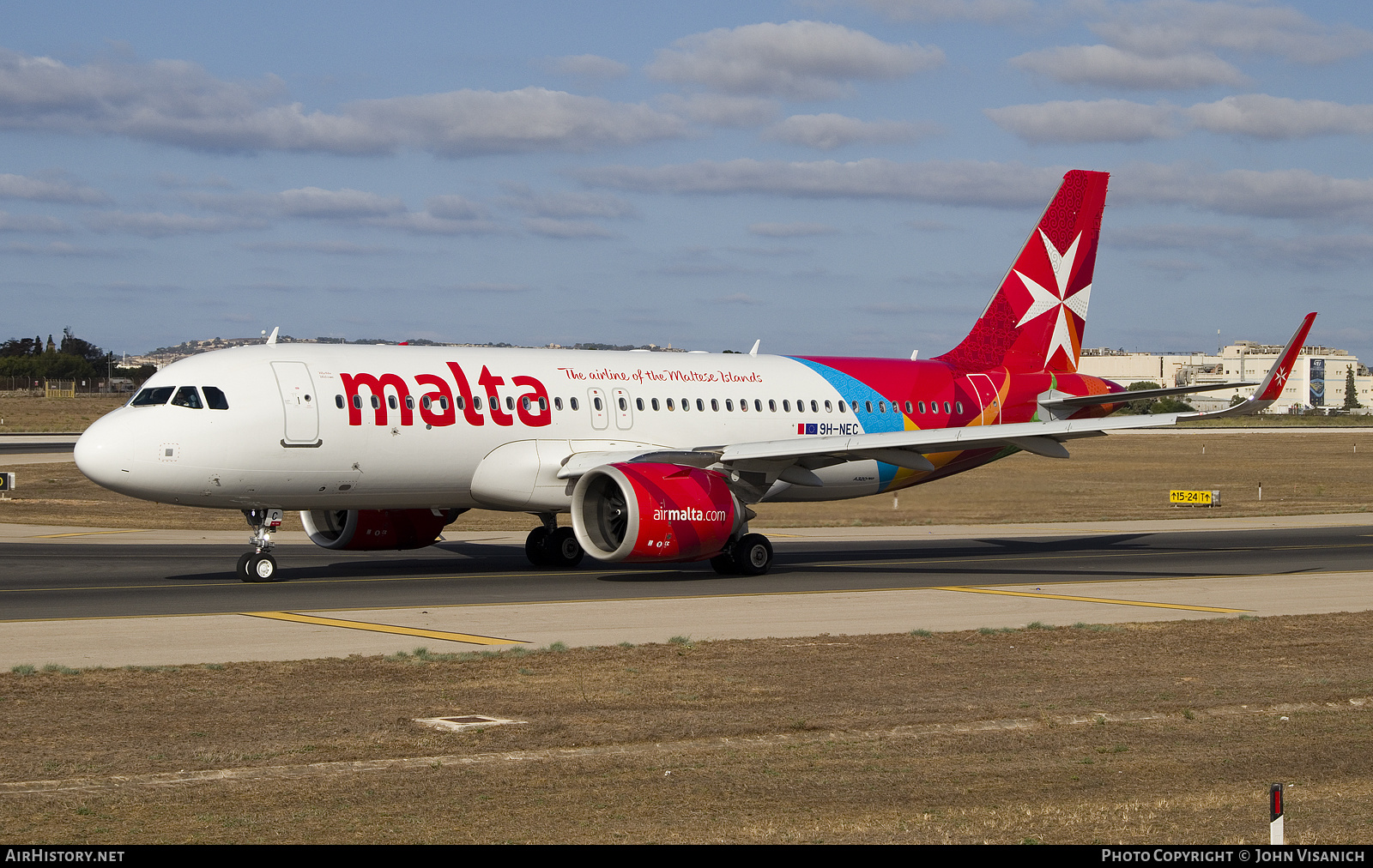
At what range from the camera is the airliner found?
2555 centimetres

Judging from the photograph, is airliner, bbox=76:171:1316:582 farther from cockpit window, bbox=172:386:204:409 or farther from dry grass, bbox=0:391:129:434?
dry grass, bbox=0:391:129:434

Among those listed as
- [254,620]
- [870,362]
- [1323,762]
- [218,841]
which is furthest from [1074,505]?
[218,841]

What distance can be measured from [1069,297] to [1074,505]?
51.4 feet

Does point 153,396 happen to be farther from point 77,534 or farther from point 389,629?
point 77,534

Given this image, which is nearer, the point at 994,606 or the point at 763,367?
the point at 994,606

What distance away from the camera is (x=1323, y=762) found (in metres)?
12.0

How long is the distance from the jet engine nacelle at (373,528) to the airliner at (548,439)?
4 centimetres

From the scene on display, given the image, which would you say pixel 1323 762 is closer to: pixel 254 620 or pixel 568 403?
pixel 254 620

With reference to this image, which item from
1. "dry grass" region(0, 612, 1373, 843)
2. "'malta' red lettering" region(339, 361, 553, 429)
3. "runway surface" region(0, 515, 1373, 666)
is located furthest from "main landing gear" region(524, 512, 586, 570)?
"dry grass" region(0, 612, 1373, 843)

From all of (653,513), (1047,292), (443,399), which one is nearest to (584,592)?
(653,513)

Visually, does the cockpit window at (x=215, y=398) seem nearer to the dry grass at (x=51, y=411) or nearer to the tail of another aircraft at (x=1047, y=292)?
the tail of another aircraft at (x=1047, y=292)

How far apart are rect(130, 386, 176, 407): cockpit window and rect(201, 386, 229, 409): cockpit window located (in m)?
0.57

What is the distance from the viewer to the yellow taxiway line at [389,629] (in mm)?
19078

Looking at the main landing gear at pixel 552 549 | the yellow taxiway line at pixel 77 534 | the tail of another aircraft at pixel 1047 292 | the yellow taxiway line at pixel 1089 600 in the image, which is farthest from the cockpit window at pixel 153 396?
the tail of another aircraft at pixel 1047 292
